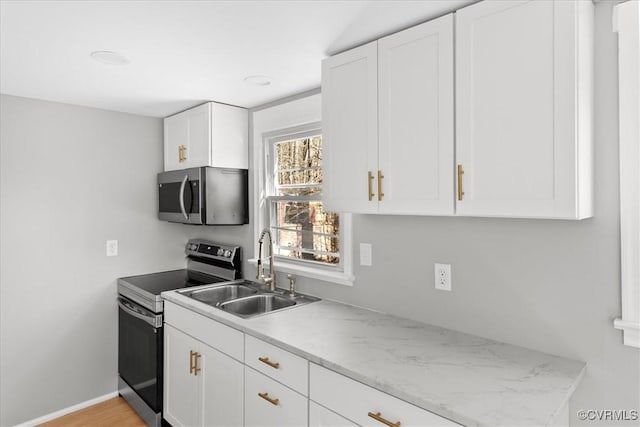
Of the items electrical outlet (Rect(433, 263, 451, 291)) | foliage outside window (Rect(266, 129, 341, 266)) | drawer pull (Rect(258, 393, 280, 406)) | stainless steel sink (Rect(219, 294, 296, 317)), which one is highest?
foliage outside window (Rect(266, 129, 341, 266))

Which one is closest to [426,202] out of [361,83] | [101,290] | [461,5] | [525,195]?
[525,195]

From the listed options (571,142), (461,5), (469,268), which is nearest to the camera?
(571,142)

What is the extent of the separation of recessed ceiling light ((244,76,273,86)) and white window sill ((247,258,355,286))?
1.18 m

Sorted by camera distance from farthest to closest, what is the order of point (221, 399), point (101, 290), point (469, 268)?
A: point (101, 290) → point (221, 399) → point (469, 268)

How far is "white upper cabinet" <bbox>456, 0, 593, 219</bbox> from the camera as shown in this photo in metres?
1.17

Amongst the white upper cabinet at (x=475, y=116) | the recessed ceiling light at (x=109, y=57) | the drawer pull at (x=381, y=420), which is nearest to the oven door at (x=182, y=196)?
the recessed ceiling light at (x=109, y=57)

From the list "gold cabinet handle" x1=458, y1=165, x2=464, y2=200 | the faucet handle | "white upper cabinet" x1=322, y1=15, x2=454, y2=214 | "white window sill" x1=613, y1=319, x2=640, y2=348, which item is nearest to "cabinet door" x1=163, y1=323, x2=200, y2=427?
the faucet handle

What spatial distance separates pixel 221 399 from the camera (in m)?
2.04

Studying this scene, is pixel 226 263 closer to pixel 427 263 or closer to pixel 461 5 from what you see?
pixel 427 263

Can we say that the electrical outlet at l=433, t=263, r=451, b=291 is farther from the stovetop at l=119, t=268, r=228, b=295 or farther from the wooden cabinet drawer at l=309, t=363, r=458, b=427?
the stovetop at l=119, t=268, r=228, b=295

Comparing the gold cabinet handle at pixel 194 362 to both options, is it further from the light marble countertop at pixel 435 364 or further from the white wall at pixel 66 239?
the white wall at pixel 66 239

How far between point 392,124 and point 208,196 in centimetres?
160

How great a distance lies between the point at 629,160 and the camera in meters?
1.27

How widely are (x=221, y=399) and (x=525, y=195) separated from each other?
1761mm
